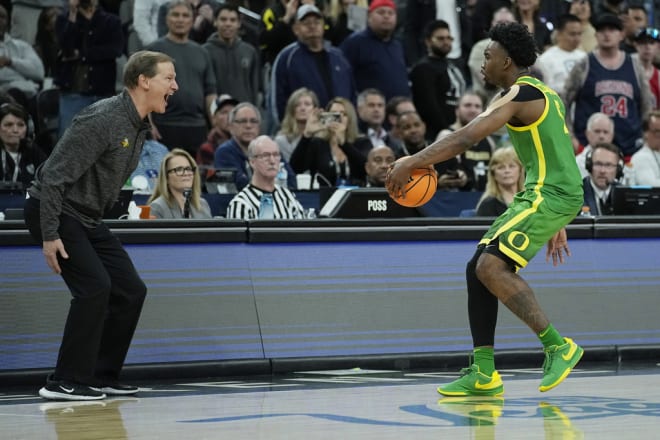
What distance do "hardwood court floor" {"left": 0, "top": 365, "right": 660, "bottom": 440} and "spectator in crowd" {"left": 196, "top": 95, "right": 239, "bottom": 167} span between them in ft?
15.3

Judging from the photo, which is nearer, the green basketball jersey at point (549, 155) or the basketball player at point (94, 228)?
the green basketball jersey at point (549, 155)

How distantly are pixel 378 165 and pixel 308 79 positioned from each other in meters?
2.36

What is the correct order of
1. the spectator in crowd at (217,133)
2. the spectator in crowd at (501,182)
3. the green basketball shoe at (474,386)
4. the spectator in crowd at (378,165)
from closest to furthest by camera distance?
the green basketball shoe at (474,386) → the spectator in crowd at (501,182) → the spectator in crowd at (378,165) → the spectator in crowd at (217,133)

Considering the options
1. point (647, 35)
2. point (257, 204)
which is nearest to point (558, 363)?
point (257, 204)

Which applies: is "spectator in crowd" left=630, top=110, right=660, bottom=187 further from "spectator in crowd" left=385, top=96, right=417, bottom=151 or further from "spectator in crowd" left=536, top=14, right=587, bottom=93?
"spectator in crowd" left=385, top=96, right=417, bottom=151

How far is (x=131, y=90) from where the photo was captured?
7773 mm

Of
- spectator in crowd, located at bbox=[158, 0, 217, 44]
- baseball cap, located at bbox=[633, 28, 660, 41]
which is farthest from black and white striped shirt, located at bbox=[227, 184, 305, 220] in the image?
baseball cap, located at bbox=[633, 28, 660, 41]

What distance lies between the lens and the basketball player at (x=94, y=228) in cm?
741

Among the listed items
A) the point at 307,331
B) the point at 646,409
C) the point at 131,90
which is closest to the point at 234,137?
the point at 307,331

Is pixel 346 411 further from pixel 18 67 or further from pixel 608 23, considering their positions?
pixel 608 23

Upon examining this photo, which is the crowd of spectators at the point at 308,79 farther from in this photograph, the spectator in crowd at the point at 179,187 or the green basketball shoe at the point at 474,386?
the green basketball shoe at the point at 474,386

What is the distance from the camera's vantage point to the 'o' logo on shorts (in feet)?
23.7

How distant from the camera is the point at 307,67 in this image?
13.8m

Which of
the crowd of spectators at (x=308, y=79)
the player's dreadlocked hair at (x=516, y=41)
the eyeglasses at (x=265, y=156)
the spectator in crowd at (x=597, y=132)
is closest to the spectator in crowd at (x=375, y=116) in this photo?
the crowd of spectators at (x=308, y=79)
